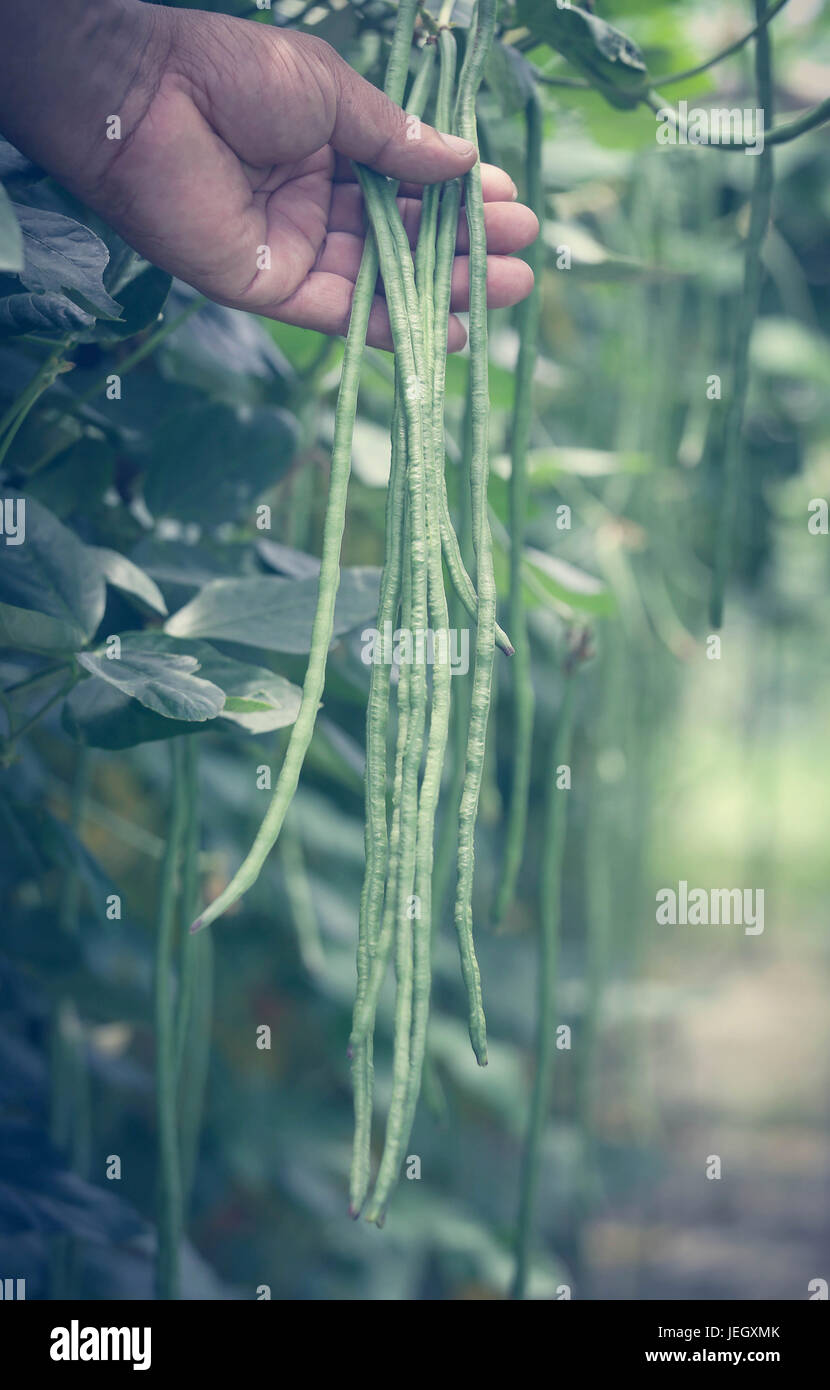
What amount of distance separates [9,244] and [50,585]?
9.0 inches

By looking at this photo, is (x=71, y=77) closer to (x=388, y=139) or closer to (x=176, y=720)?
(x=388, y=139)

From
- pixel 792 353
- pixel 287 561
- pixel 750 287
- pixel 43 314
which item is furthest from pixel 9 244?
pixel 792 353

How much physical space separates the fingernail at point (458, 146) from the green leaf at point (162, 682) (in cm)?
25

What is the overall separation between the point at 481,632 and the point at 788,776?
4.30 m

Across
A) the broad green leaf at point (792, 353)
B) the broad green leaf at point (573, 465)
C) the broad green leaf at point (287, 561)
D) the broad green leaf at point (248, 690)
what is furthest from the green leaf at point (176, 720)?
the broad green leaf at point (792, 353)

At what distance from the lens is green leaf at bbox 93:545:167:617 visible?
1.80 ft

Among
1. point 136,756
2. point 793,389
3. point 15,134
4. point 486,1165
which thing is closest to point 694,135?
point 15,134

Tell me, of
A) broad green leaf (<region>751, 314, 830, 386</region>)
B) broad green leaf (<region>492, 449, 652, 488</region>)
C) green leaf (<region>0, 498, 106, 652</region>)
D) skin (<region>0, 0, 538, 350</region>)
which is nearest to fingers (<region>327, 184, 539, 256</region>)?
skin (<region>0, 0, 538, 350</region>)

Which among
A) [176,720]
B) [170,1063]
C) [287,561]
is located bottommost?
[170,1063]

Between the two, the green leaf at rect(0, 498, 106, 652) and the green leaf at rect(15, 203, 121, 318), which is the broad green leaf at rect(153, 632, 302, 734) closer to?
the green leaf at rect(0, 498, 106, 652)

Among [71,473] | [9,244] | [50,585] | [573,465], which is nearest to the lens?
[9,244]

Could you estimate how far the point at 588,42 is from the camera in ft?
1.81

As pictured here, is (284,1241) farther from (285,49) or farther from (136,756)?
(285,49)

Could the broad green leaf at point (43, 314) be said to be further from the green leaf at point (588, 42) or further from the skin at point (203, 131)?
the green leaf at point (588, 42)
